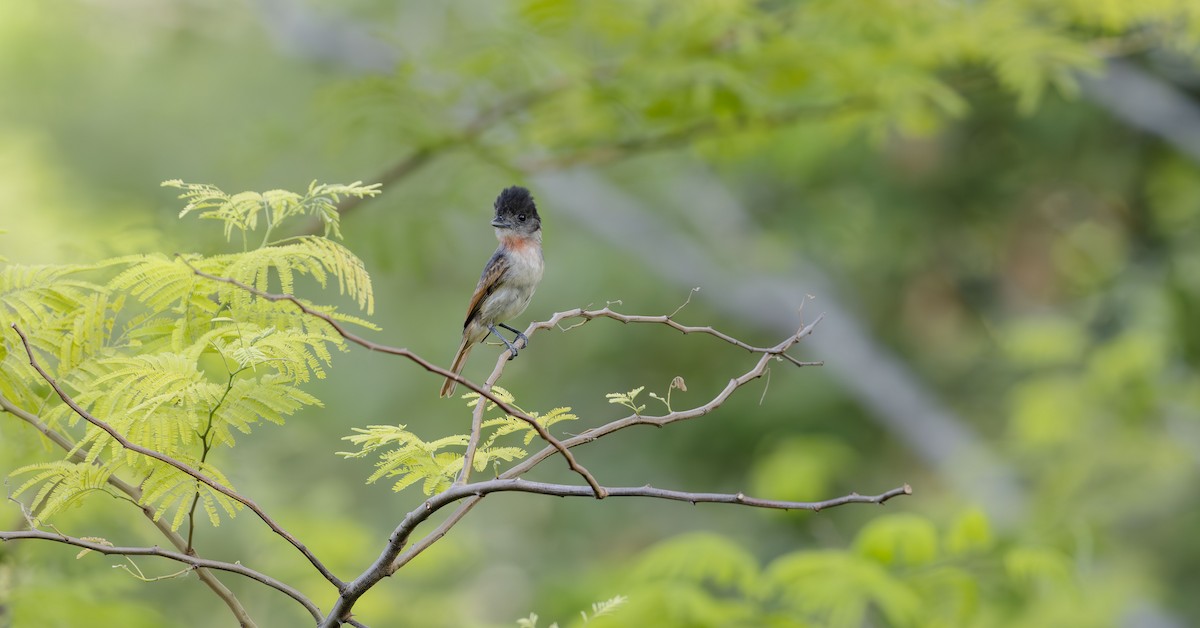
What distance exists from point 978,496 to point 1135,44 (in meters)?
5.74

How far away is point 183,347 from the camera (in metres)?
2.77

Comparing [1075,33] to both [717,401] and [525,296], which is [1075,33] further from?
[717,401]

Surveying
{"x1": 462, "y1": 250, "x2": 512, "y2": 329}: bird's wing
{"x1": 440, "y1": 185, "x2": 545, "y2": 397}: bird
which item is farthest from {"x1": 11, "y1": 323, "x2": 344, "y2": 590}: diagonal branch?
{"x1": 462, "y1": 250, "x2": 512, "y2": 329}: bird's wing

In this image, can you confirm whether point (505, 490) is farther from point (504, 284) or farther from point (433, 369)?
point (504, 284)

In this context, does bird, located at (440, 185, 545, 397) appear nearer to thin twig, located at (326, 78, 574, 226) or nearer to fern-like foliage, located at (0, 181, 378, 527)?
thin twig, located at (326, 78, 574, 226)

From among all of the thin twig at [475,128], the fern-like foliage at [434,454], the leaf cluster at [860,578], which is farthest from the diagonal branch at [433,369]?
the thin twig at [475,128]

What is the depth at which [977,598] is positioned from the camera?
185 inches

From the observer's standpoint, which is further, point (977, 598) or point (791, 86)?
point (791, 86)

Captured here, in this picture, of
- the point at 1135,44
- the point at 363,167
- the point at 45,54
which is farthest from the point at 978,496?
the point at 45,54

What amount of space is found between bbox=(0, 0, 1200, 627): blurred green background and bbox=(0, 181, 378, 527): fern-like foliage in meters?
0.34

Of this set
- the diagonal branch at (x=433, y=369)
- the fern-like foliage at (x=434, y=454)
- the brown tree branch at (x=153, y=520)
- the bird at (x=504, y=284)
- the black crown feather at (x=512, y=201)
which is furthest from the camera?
the bird at (x=504, y=284)

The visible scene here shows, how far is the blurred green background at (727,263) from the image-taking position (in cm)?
539

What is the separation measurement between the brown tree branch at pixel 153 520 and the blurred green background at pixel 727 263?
293mm

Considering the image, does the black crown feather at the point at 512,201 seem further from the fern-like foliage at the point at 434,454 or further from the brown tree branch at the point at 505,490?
the brown tree branch at the point at 505,490
